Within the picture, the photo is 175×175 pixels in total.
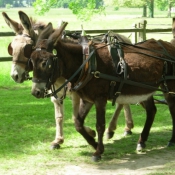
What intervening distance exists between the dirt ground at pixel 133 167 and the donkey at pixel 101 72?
1.08 ft

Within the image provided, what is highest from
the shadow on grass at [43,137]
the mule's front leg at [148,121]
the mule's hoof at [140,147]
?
the mule's front leg at [148,121]

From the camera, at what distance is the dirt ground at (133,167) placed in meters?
6.37

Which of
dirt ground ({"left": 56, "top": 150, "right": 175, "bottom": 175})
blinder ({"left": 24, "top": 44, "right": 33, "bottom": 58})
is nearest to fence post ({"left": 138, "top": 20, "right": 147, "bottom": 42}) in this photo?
dirt ground ({"left": 56, "top": 150, "right": 175, "bottom": 175})

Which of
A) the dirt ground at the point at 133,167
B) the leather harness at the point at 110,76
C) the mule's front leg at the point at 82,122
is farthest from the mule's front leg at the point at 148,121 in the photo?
the mule's front leg at the point at 82,122

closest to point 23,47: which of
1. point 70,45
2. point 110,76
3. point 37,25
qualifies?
point 37,25

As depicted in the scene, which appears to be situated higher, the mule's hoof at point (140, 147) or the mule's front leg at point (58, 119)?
the mule's front leg at point (58, 119)

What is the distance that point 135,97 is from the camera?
7.11 metres

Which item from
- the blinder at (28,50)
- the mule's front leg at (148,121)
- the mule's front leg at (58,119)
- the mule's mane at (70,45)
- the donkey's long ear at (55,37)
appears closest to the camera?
the donkey's long ear at (55,37)

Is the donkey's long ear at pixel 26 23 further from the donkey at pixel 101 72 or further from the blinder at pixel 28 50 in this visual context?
the donkey at pixel 101 72

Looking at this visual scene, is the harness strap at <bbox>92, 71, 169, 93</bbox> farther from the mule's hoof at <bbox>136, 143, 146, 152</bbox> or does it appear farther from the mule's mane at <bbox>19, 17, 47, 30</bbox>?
the mule's mane at <bbox>19, 17, 47, 30</bbox>

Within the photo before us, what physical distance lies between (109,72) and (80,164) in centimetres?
141

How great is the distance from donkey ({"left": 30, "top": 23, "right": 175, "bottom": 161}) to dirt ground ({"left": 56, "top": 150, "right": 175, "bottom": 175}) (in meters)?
0.33

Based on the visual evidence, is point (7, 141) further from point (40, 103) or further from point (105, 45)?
point (40, 103)

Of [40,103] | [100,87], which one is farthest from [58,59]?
[40,103]
